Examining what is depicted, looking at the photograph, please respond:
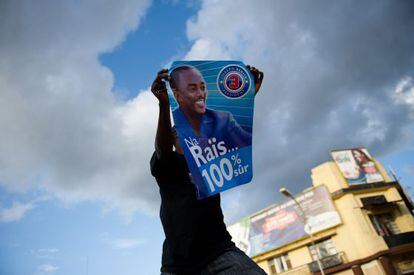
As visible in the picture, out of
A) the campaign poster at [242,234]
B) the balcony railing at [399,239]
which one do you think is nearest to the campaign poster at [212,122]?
the balcony railing at [399,239]

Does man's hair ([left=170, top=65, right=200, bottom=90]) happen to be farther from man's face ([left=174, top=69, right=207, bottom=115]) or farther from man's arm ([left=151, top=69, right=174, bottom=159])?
man's arm ([left=151, top=69, right=174, bottom=159])

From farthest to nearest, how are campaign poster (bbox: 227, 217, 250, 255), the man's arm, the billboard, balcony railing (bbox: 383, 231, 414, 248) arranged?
1. campaign poster (bbox: 227, 217, 250, 255)
2. the billboard
3. balcony railing (bbox: 383, 231, 414, 248)
4. the man's arm

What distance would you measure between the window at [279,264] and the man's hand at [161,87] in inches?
1041

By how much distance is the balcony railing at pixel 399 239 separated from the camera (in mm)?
22047

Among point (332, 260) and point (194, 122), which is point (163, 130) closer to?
point (194, 122)

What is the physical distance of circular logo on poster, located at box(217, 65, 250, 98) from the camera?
2.57 meters

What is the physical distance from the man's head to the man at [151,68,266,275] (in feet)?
0.38

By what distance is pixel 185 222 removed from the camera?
196cm

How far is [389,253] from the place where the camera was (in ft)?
70.2

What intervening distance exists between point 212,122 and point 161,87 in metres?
0.49

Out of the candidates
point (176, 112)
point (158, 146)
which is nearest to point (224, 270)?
point (158, 146)

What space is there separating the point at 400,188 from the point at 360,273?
968 cm

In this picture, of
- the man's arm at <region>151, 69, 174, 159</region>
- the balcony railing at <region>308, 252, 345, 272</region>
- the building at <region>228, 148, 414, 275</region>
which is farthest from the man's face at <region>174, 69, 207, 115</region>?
the balcony railing at <region>308, 252, 345, 272</region>

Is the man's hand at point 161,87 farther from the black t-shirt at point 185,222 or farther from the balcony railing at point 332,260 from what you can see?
the balcony railing at point 332,260
